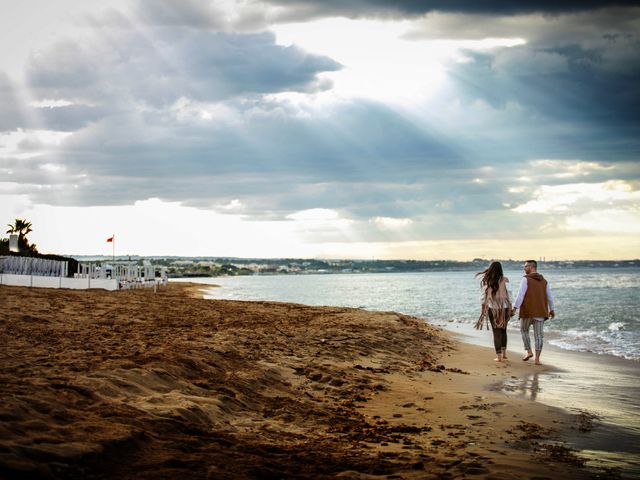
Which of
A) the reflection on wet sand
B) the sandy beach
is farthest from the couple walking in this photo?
the reflection on wet sand

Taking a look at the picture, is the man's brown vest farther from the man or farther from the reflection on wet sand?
the reflection on wet sand

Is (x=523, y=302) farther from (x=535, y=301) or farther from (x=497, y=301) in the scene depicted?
(x=497, y=301)

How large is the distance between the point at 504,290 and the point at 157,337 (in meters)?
7.62

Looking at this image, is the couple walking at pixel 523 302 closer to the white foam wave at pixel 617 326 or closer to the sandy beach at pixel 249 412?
the sandy beach at pixel 249 412

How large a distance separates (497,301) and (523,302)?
560 millimetres

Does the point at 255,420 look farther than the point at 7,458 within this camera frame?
Yes

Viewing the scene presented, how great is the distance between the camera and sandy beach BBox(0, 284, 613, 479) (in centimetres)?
514

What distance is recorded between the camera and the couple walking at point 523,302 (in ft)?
45.4

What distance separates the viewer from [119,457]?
5012 mm

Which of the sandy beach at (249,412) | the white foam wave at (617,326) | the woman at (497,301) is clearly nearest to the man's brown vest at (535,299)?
the woman at (497,301)

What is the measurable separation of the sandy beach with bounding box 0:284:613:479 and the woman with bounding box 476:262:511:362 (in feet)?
3.99

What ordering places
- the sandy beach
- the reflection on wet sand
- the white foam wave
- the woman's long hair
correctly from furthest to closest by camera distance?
the white foam wave, the woman's long hair, the reflection on wet sand, the sandy beach

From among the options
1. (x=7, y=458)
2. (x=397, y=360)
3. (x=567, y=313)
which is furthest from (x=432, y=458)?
(x=567, y=313)

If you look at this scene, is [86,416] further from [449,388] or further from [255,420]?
[449,388]
